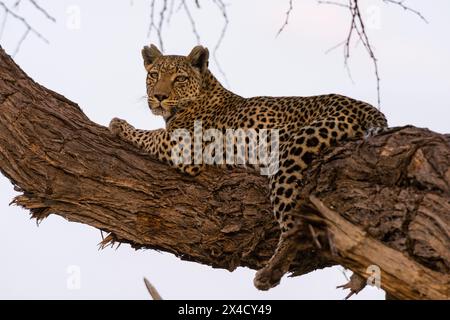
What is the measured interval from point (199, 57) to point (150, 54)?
61cm

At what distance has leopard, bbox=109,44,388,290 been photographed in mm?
8602

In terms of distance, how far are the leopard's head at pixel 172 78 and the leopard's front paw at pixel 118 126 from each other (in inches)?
28.3

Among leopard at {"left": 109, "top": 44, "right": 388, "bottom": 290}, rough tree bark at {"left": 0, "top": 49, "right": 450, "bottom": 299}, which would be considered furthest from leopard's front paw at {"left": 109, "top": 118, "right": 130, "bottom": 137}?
rough tree bark at {"left": 0, "top": 49, "right": 450, "bottom": 299}

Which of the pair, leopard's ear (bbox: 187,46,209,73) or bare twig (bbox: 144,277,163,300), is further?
leopard's ear (bbox: 187,46,209,73)

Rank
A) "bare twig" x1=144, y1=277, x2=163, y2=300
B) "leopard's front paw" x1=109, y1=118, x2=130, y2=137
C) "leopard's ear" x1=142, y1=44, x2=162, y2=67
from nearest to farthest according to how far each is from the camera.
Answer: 1. "bare twig" x1=144, y1=277, x2=163, y2=300
2. "leopard's front paw" x1=109, y1=118, x2=130, y2=137
3. "leopard's ear" x1=142, y1=44, x2=162, y2=67

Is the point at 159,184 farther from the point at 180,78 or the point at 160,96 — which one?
the point at 180,78

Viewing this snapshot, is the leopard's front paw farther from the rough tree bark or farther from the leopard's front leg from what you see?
the rough tree bark

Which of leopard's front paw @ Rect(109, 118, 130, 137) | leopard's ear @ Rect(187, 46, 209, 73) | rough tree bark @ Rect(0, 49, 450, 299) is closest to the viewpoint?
rough tree bark @ Rect(0, 49, 450, 299)

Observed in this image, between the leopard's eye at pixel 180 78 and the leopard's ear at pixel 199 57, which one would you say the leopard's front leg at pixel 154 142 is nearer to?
the leopard's eye at pixel 180 78

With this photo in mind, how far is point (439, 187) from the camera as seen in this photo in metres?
7.57

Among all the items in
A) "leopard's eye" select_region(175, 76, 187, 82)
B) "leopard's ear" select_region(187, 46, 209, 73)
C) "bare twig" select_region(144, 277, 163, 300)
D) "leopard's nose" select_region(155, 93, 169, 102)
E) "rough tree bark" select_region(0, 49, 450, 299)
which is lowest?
"bare twig" select_region(144, 277, 163, 300)

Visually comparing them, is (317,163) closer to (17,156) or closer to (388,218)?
(388,218)

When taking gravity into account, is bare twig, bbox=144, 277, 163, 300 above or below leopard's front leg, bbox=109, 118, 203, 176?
below
